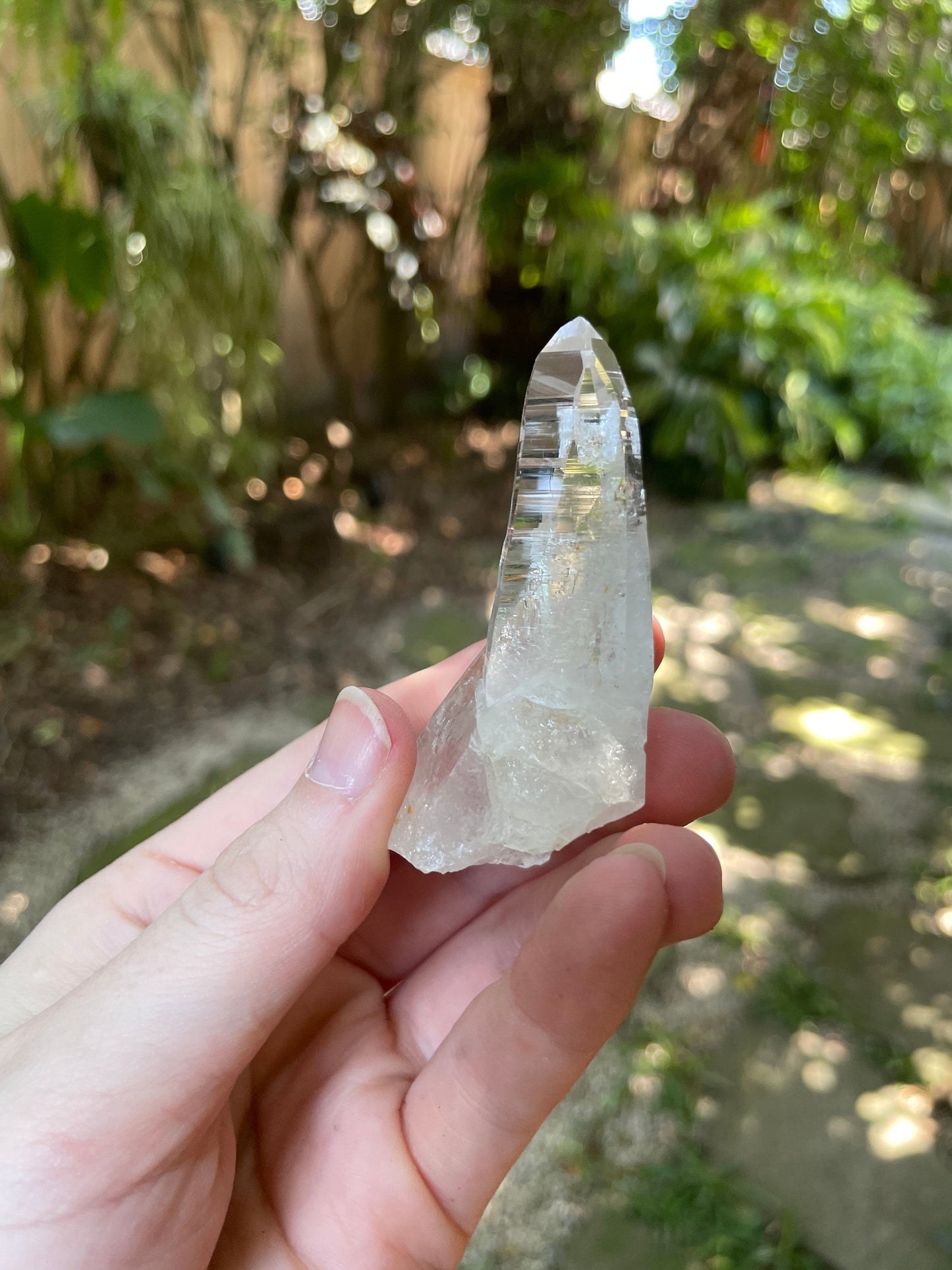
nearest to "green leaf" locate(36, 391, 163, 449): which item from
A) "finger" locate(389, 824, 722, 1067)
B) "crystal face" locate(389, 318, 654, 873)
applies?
"crystal face" locate(389, 318, 654, 873)

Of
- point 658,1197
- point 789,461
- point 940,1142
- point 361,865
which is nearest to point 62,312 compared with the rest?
point 361,865

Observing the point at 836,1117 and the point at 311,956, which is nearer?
the point at 311,956

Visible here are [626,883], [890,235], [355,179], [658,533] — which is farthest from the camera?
[890,235]

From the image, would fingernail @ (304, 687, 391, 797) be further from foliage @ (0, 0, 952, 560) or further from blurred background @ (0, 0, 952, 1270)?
foliage @ (0, 0, 952, 560)

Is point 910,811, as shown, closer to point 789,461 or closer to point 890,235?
point 789,461

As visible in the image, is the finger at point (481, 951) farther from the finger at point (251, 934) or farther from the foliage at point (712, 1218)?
the foliage at point (712, 1218)

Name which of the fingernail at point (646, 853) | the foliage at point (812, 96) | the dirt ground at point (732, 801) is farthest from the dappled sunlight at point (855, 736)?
the foliage at point (812, 96)

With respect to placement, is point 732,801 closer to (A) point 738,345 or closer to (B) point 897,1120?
(B) point 897,1120
